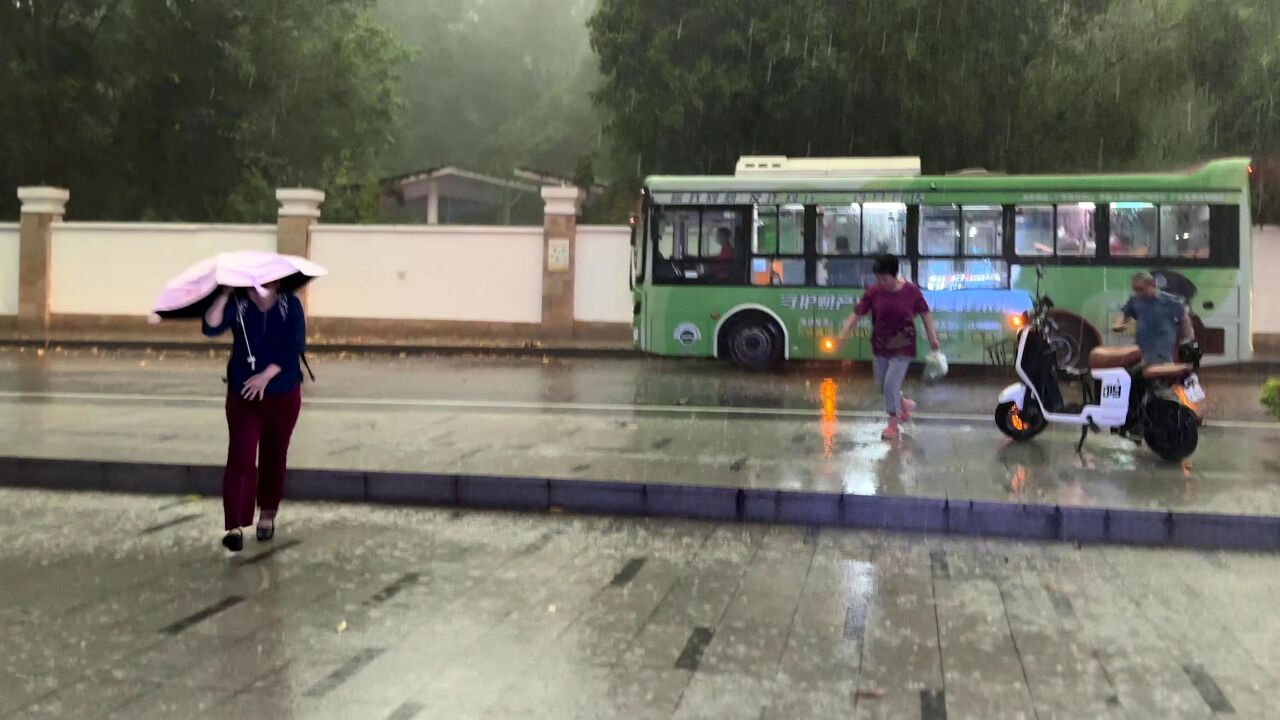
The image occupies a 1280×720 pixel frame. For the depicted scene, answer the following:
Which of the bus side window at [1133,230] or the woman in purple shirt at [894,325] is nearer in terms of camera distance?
the woman in purple shirt at [894,325]

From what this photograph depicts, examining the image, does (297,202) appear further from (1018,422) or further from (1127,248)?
(1018,422)

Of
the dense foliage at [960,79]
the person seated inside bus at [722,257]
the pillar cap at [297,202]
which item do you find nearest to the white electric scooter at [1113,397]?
the person seated inside bus at [722,257]

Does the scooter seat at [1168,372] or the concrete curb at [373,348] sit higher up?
the concrete curb at [373,348]

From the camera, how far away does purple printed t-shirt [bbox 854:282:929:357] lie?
9.94m

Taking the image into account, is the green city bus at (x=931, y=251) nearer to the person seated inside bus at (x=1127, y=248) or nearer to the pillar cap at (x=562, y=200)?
the person seated inside bus at (x=1127, y=248)

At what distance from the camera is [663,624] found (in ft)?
17.5

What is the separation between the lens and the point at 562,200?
922 inches

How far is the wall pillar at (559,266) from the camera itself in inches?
924

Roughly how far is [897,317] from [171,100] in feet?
72.7

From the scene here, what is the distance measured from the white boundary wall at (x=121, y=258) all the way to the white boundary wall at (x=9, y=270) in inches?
34.5

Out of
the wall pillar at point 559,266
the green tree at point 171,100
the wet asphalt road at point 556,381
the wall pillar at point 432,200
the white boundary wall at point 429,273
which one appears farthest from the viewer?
the wall pillar at point 432,200

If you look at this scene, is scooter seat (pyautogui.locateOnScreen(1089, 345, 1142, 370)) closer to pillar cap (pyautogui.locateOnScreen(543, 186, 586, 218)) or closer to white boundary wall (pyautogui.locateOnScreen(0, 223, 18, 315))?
pillar cap (pyautogui.locateOnScreen(543, 186, 586, 218))

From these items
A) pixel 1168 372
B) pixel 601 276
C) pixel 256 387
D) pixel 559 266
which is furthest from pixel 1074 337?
pixel 256 387

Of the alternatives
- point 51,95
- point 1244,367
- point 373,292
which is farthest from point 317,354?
point 1244,367
